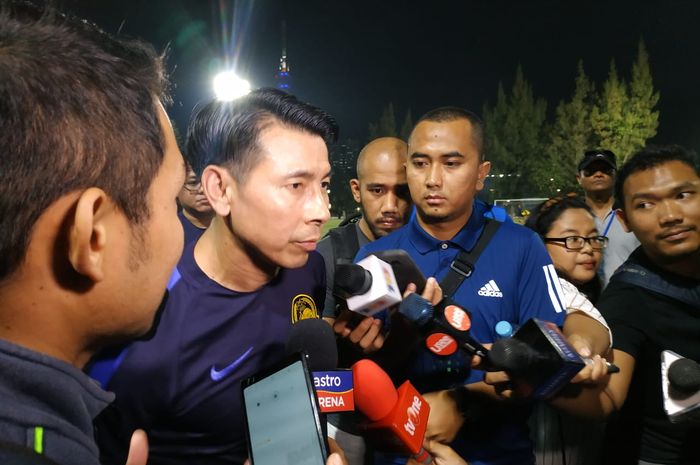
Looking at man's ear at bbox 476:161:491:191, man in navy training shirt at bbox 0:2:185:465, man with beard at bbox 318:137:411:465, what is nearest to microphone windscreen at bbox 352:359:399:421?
man in navy training shirt at bbox 0:2:185:465

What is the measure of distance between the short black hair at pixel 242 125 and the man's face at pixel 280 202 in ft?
0.18

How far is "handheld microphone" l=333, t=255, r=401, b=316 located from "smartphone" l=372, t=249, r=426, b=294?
16cm

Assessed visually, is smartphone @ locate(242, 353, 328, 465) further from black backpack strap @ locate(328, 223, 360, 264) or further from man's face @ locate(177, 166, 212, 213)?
man's face @ locate(177, 166, 212, 213)

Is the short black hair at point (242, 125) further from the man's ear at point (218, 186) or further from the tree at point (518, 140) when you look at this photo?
the tree at point (518, 140)

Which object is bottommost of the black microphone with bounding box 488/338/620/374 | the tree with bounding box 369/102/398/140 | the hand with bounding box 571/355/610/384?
the hand with bounding box 571/355/610/384

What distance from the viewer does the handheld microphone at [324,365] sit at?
153 centimetres

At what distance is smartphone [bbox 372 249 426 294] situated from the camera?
78.5 inches

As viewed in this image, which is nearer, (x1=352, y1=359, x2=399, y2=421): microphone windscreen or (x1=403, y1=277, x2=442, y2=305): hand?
(x1=352, y1=359, x2=399, y2=421): microphone windscreen

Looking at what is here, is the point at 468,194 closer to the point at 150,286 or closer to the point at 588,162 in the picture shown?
the point at 150,286

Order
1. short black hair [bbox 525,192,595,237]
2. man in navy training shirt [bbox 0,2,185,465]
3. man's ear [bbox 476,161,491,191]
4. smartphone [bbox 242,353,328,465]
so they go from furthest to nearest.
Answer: short black hair [bbox 525,192,595,237]
man's ear [bbox 476,161,491,191]
smartphone [bbox 242,353,328,465]
man in navy training shirt [bbox 0,2,185,465]

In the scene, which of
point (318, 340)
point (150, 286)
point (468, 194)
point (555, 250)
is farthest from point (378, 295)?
point (555, 250)

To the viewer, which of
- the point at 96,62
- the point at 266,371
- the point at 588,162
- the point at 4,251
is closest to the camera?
the point at 4,251

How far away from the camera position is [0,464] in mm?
625

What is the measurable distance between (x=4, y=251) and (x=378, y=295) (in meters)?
1.18
